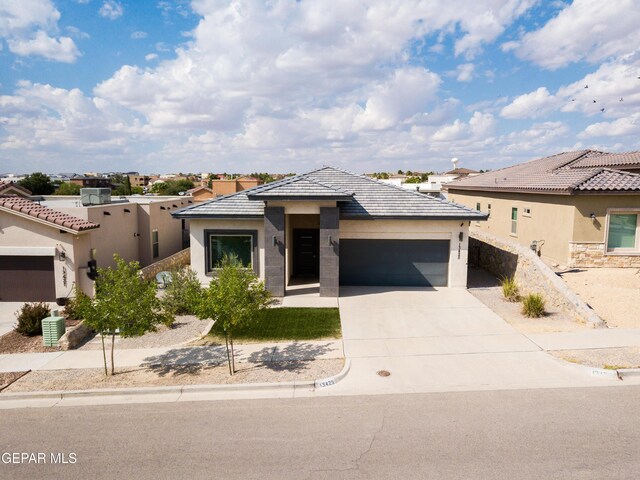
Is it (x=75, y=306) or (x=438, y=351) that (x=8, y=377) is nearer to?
(x=75, y=306)

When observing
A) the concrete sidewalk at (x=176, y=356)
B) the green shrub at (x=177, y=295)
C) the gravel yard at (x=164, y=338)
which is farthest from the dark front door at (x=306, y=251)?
the concrete sidewalk at (x=176, y=356)

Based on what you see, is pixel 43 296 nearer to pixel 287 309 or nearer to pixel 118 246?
pixel 118 246

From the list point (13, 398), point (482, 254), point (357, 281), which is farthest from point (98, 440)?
point (482, 254)

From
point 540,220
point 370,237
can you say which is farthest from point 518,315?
point 540,220

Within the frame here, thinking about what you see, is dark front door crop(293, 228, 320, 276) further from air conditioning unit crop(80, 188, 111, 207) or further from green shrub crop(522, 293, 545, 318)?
air conditioning unit crop(80, 188, 111, 207)

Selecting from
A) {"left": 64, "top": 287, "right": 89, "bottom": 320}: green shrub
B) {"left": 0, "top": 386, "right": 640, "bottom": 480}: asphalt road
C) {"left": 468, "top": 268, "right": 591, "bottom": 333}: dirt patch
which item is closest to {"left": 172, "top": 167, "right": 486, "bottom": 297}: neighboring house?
{"left": 468, "top": 268, "right": 591, "bottom": 333}: dirt patch

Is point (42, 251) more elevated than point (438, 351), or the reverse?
point (42, 251)

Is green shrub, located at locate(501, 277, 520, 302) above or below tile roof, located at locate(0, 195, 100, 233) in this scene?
below
